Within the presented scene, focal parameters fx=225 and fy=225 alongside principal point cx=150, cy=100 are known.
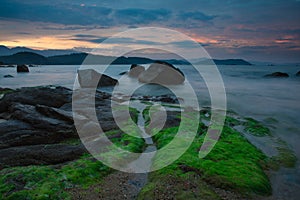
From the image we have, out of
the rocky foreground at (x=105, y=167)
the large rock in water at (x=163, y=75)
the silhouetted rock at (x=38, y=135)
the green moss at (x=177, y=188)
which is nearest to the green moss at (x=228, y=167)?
the rocky foreground at (x=105, y=167)

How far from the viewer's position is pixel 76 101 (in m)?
19.3

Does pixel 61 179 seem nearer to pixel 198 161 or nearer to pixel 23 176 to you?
pixel 23 176

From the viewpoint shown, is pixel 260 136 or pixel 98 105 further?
pixel 98 105

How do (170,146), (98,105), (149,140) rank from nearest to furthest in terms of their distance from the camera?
(170,146) < (149,140) < (98,105)

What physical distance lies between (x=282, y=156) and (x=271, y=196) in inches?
165

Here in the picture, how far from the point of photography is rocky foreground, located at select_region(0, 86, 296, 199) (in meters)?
7.03

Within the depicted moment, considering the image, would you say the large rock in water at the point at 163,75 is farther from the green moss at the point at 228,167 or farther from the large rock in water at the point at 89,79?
the green moss at the point at 228,167

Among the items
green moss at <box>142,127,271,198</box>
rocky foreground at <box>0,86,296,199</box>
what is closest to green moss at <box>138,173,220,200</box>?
rocky foreground at <box>0,86,296,199</box>

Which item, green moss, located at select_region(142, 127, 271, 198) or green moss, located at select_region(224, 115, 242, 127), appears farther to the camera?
green moss, located at select_region(224, 115, 242, 127)

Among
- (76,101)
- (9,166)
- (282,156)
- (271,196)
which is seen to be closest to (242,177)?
(271,196)

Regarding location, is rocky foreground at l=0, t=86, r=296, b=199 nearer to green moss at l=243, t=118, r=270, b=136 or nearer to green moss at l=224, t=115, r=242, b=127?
green moss at l=243, t=118, r=270, b=136

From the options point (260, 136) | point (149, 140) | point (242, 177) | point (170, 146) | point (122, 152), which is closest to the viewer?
point (242, 177)

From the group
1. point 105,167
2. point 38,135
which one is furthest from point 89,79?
point 105,167

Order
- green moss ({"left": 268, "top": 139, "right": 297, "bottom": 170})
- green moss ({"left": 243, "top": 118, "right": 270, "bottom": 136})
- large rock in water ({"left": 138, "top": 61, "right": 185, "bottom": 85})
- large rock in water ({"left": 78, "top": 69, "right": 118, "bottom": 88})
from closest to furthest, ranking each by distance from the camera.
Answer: green moss ({"left": 268, "top": 139, "right": 297, "bottom": 170}) < green moss ({"left": 243, "top": 118, "right": 270, "bottom": 136}) < large rock in water ({"left": 78, "top": 69, "right": 118, "bottom": 88}) < large rock in water ({"left": 138, "top": 61, "right": 185, "bottom": 85})
